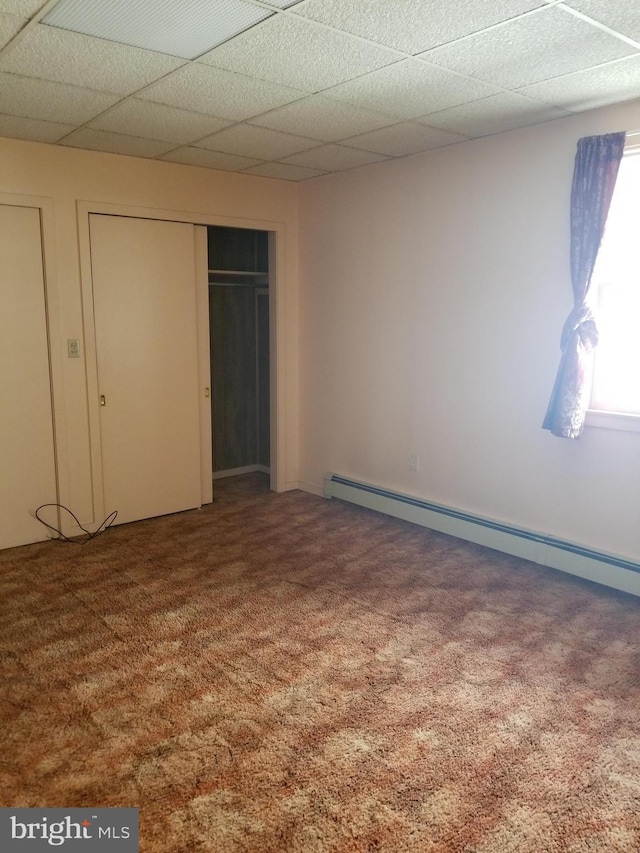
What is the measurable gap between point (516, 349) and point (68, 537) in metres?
3.18

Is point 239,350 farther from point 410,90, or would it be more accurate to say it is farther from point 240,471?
point 410,90

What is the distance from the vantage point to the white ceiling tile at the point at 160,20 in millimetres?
2336

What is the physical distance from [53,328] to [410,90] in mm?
2631

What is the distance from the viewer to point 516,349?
4059mm

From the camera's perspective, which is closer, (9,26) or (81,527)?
(9,26)

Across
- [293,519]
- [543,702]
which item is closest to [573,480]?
[543,702]

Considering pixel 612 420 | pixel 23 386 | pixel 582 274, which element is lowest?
pixel 612 420

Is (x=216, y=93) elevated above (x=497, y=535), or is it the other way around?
(x=216, y=93)

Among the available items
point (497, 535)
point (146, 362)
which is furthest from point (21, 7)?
point (497, 535)

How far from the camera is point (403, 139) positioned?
4.12 meters

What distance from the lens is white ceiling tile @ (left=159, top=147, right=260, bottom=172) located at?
4414mm

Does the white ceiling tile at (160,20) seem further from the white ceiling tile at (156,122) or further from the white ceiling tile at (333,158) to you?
the white ceiling tile at (333,158)

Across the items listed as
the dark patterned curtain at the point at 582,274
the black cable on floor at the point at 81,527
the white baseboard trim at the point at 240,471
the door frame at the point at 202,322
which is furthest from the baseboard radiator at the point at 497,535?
the black cable on floor at the point at 81,527

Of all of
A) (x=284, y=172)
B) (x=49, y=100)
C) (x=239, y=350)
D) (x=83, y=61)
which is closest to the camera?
Result: (x=83, y=61)
